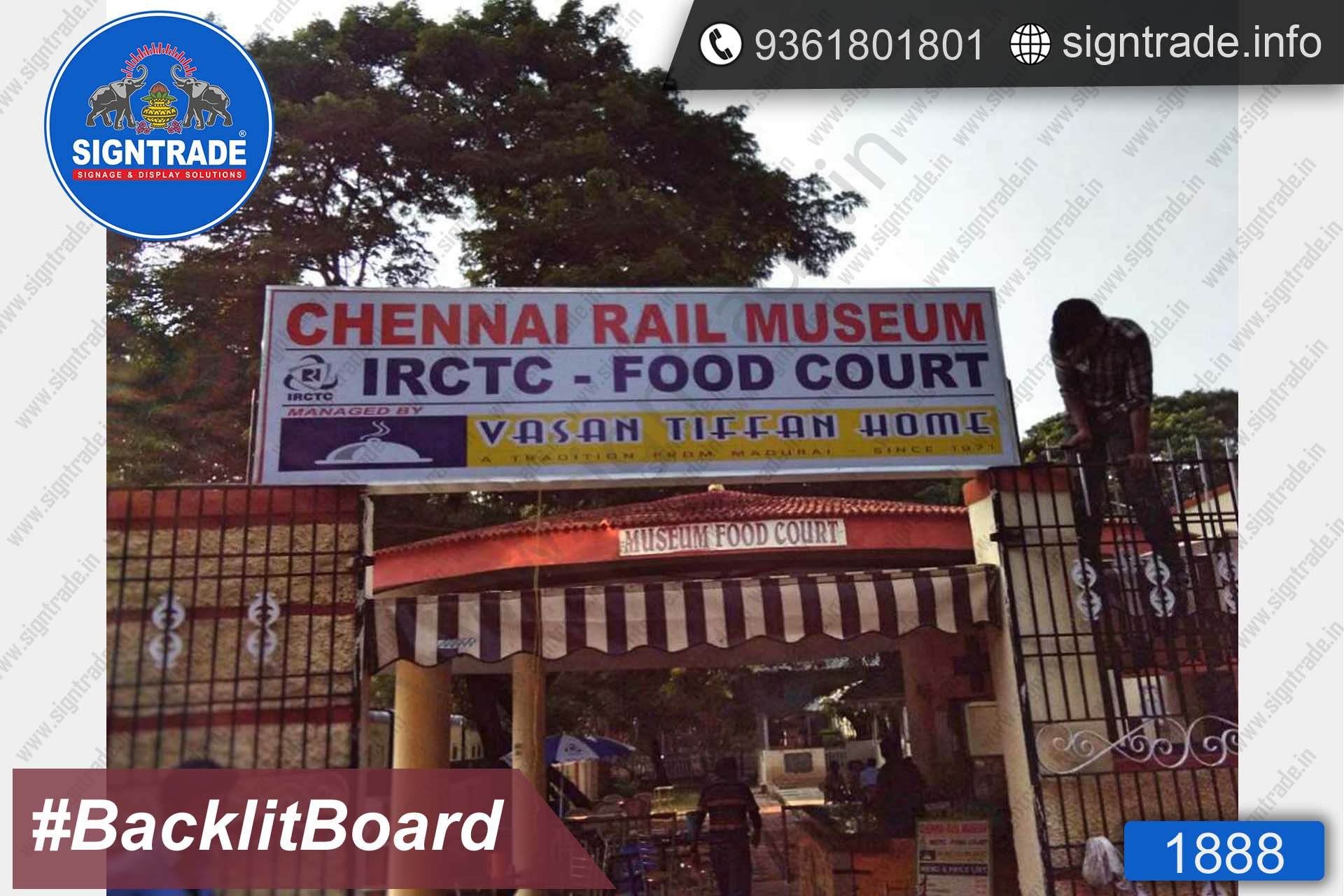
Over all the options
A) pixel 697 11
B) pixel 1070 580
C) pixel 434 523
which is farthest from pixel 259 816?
pixel 434 523

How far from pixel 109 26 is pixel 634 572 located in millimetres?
5168

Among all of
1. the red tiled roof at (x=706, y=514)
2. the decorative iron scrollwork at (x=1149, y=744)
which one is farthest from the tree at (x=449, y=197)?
the decorative iron scrollwork at (x=1149, y=744)

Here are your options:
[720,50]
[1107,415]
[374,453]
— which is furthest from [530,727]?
[720,50]

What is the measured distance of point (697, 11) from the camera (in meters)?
5.97

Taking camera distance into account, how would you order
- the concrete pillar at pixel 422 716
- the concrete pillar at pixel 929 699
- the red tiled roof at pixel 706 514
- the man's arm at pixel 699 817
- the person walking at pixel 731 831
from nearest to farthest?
the concrete pillar at pixel 422 716
the red tiled roof at pixel 706 514
the person walking at pixel 731 831
the man's arm at pixel 699 817
the concrete pillar at pixel 929 699

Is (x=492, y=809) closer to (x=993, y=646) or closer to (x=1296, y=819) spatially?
(x=993, y=646)

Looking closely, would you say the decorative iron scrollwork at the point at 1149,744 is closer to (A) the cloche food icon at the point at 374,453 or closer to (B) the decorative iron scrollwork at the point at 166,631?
(A) the cloche food icon at the point at 374,453

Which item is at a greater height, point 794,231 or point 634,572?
point 794,231

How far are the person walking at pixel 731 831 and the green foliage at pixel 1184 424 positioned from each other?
12.0 feet

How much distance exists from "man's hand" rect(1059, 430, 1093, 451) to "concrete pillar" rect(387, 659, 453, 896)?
16.7 feet

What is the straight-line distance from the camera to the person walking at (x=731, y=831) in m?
7.45

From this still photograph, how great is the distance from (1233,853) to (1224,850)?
4 cm

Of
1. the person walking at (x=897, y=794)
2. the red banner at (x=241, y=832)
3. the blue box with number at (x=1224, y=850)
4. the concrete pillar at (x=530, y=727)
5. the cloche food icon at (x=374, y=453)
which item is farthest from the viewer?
the concrete pillar at (x=530, y=727)

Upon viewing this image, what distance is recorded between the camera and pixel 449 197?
14828mm
